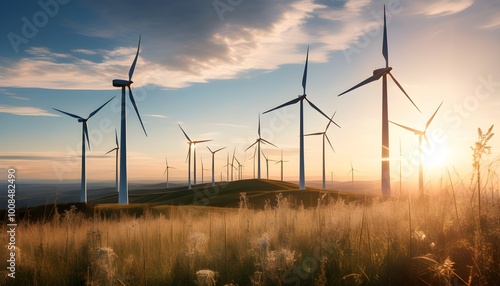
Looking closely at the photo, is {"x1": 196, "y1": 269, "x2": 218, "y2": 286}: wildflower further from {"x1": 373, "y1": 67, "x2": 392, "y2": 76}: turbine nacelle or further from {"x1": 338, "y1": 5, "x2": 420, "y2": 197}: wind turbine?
{"x1": 373, "y1": 67, "x2": 392, "y2": 76}: turbine nacelle

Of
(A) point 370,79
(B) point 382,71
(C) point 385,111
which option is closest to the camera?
(C) point 385,111

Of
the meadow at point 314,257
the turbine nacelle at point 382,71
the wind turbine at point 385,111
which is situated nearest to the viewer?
the meadow at point 314,257

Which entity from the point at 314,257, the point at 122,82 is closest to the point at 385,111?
the point at 122,82

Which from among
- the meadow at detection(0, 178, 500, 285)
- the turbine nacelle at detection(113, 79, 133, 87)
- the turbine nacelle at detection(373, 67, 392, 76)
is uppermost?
the turbine nacelle at detection(113, 79, 133, 87)

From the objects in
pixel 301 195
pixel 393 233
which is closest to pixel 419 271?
pixel 393 233

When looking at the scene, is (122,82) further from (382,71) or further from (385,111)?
(385,111)

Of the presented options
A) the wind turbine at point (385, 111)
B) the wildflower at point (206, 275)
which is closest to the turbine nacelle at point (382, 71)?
the wind turbine at point (385, 111)

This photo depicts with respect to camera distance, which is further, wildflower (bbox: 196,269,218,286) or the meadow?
the meadow

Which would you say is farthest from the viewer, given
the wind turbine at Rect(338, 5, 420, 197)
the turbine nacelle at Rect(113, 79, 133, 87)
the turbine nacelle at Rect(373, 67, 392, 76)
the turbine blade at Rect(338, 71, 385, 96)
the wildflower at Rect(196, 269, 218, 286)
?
the turbine nacelle at Rect(113, 79, 133, 87)

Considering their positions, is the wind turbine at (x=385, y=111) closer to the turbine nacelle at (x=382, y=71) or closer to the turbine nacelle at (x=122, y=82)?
the turbine nacelle at (x=382, y=71)

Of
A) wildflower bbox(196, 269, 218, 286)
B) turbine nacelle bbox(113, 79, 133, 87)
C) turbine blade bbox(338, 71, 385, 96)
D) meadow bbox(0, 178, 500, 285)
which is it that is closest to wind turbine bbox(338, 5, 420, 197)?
turbine blade bbox(338, 71, 385, 96)

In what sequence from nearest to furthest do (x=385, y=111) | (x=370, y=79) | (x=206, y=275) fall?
(x=206, y=275), (x=385, y=111), (x=370, y=79)

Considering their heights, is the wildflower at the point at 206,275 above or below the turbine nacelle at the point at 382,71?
below

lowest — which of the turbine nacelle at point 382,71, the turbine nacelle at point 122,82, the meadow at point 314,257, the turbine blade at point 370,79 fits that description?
the meadow at point 314,257
